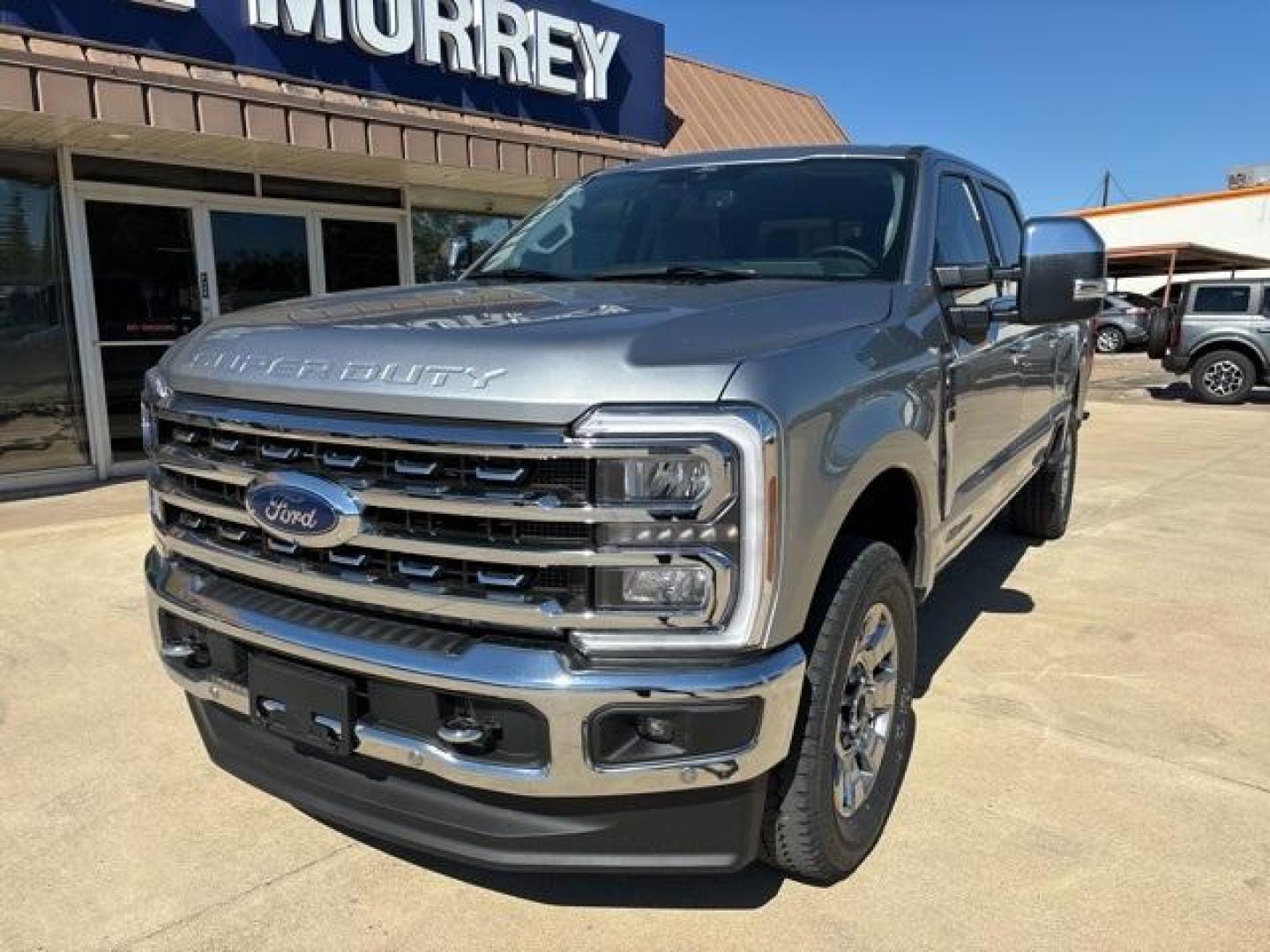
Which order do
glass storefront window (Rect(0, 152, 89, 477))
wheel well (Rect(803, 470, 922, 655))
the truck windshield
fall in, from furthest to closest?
glass storefront window (Rect(0, 152, 89, 477))
the truck windshield
wheel well (Rect(803, 470, 922, 655))

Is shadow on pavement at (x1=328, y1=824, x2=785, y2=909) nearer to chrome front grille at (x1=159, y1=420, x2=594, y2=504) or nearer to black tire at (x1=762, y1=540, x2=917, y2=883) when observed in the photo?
black tire at (x1=762, y1=540, x2=917, y2=883)

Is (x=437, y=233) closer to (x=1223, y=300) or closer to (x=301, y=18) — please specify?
(x=301, y=18)

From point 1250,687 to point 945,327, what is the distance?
198cm

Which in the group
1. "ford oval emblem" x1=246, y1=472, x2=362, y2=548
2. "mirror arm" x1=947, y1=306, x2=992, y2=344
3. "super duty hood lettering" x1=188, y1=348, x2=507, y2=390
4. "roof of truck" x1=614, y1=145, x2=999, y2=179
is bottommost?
"ford oval emblem" x1=246, y1=472, x2=362, y2=548

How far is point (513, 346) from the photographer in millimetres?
2002

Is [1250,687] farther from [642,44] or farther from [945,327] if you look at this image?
[642,44]

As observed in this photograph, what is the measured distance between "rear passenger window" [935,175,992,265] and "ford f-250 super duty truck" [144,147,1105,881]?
0.56 metres

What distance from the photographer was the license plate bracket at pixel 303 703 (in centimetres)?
217

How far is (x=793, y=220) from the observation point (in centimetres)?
330

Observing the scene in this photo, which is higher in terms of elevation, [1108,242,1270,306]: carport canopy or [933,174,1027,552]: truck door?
[1108,242,1270,306]: carport canopy

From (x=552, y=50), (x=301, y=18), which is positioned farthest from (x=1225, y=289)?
(x=301, y=18)

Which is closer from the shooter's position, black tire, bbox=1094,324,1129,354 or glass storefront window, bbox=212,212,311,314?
glass storefront window, bbox=212,212,311,314

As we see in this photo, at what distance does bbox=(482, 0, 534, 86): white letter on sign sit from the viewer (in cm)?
906

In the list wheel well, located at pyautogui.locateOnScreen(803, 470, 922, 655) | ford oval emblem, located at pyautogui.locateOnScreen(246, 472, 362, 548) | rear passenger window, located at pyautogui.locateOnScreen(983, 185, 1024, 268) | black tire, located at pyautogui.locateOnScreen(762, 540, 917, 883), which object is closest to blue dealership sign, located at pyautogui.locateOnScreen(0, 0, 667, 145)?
rear passenger window, located at pyautogui.locateOnScreen(983, 185, 1024, 268)
